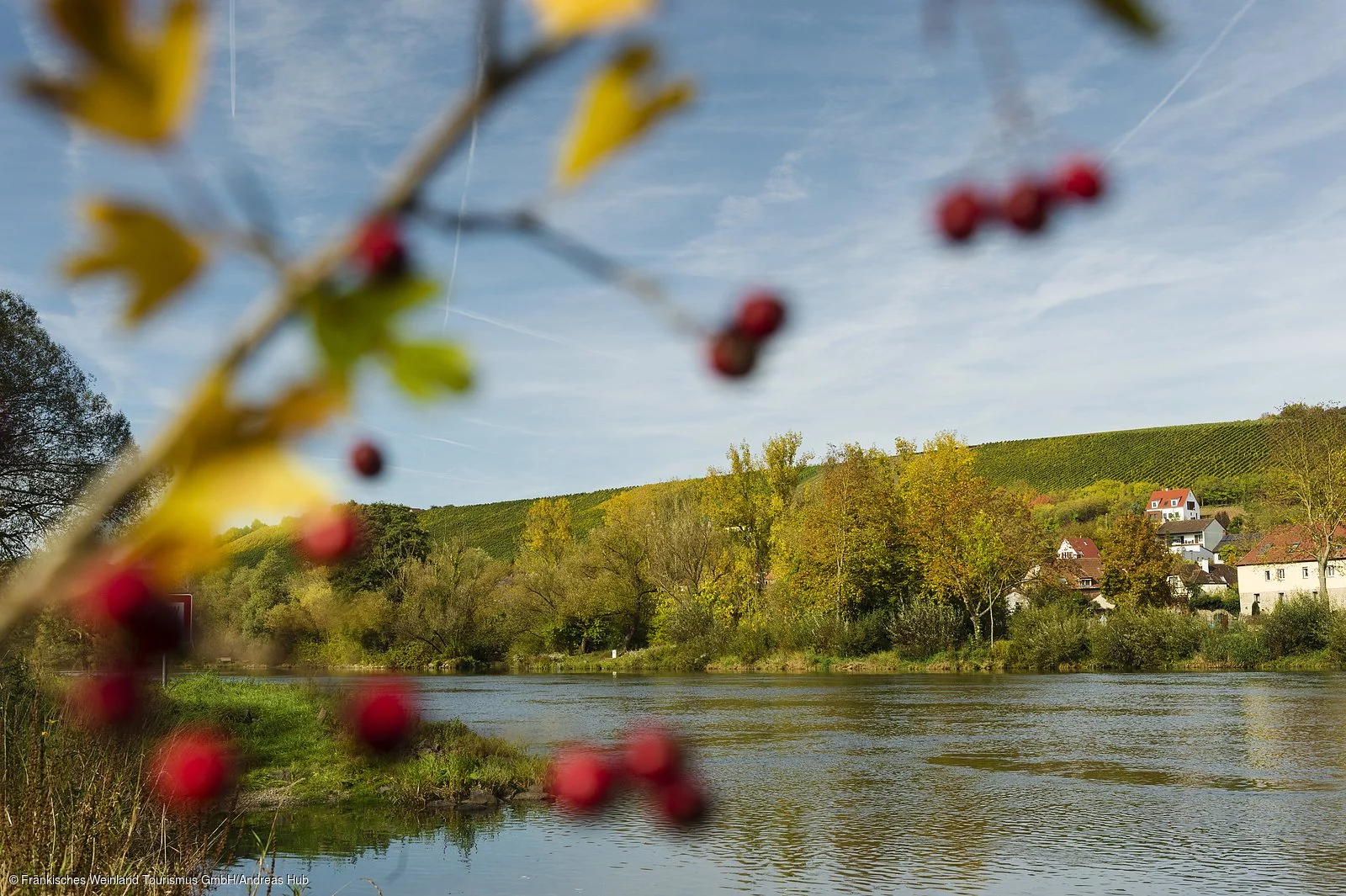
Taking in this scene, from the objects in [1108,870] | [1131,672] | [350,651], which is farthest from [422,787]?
[1131,672]

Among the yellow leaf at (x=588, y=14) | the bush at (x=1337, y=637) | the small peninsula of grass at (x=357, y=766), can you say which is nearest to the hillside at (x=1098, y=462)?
the bush at (x=1337, y=637)

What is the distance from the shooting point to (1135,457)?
98.9m

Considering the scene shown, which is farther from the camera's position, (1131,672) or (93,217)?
(1131,672)

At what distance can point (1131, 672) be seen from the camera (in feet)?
116

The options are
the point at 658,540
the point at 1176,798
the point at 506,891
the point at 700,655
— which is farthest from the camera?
the point at 658,540

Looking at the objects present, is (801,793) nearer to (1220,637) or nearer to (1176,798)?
(1176,798)

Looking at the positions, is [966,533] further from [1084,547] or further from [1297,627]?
[1084,547]

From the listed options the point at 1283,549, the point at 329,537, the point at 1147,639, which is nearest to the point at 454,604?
the point at 1147,639

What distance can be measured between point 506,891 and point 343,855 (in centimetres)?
250

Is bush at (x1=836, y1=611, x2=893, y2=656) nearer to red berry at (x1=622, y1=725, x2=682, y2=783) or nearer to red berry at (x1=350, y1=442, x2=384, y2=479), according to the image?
red berry at (x1=622, y1=725, x2=682, y2=783)

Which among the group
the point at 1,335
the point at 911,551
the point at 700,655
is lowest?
the point at 700,655

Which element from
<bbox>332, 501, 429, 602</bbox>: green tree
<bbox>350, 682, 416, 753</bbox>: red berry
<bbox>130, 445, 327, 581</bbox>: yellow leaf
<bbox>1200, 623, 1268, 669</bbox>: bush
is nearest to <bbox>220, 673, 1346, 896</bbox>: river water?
<bbox>332, 501, 429, 602</bbox>: green tree

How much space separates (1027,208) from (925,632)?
135 ft

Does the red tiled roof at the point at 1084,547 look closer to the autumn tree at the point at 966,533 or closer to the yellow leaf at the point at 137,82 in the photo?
the autumn tree at the point at 966,533
